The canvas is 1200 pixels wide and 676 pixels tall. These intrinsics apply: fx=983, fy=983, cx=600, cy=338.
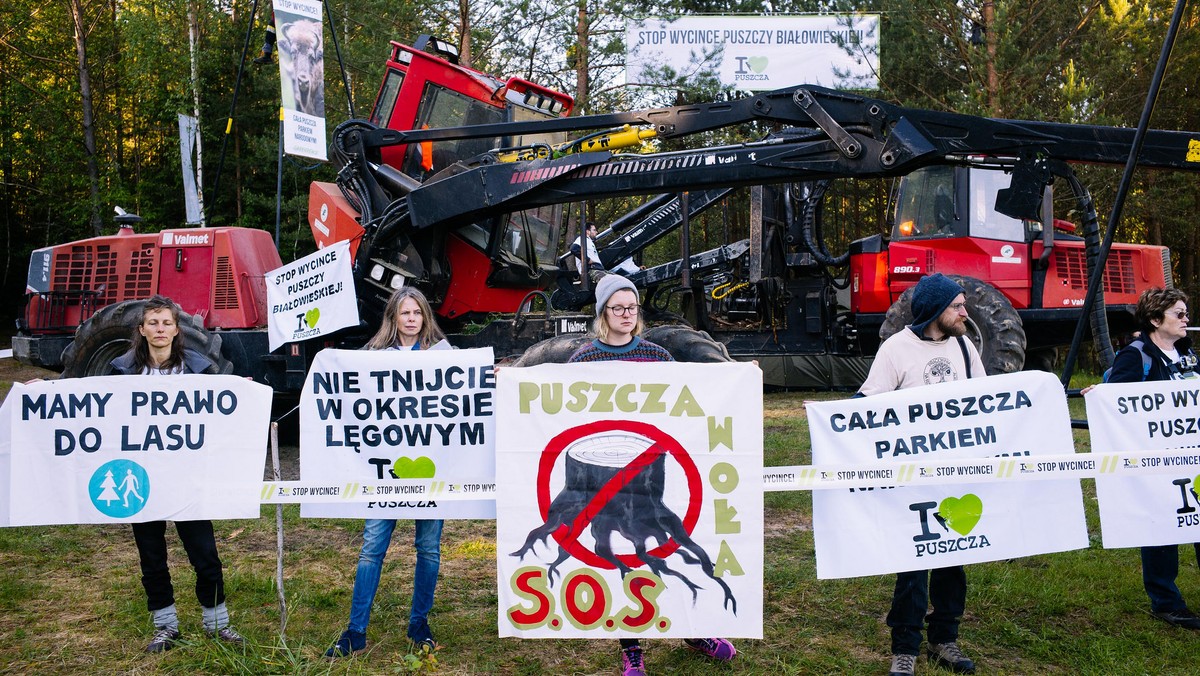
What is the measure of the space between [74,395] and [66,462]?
306 mm

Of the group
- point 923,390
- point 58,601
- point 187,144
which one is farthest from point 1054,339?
point 187,144

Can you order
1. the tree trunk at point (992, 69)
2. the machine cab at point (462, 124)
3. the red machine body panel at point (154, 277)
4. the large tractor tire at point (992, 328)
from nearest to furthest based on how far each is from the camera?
the machine cab at point (462, 124) → the red machine body panel at point (154, 277) → the large tractor tire at point (992, 328) → the tree trunk at point (992, 69)

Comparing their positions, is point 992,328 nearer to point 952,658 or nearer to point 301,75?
point 952,658

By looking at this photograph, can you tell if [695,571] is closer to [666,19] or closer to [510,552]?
[510,552]

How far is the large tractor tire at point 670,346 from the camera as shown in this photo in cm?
701

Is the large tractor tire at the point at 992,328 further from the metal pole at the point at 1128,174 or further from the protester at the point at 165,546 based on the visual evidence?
the protester at the point at 165,546

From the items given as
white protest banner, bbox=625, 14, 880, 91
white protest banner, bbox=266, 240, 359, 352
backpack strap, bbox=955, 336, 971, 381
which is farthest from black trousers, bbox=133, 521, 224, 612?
white protest banner, bbox=625, 14, 880, 91

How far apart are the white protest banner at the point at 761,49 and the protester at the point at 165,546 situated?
1705 cm

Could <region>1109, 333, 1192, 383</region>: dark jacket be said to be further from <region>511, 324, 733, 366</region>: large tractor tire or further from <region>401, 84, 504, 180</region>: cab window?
<region>401, 84, 504, 180</region>: cab window

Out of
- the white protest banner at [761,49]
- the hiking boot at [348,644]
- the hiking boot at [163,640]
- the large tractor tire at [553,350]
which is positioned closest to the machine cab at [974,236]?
the large tractor tire at [553,350]

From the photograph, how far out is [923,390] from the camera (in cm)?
429

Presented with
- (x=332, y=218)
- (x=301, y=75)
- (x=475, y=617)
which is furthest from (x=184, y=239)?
(x=475, y=617)

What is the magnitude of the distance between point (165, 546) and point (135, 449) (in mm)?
478

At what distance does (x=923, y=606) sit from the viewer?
4.25 metres
